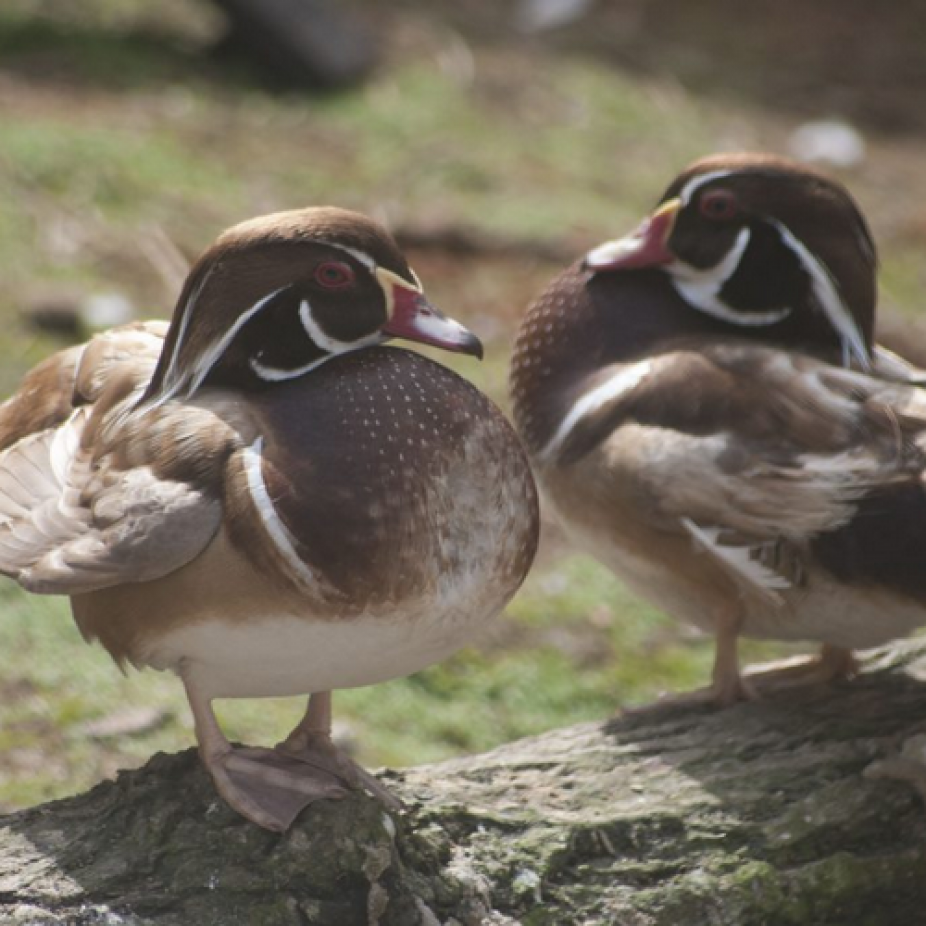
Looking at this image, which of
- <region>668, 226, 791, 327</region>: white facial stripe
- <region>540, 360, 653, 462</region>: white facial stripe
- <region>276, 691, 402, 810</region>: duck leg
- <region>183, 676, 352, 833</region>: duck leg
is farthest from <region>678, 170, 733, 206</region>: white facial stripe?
<region>183, 676, 352, 833</region>: duck leg

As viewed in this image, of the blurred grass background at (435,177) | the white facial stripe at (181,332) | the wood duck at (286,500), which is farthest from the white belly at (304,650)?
the blurred grass background at (435,177)

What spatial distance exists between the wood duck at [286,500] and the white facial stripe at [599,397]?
0.67m

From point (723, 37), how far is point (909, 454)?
5.95 meters

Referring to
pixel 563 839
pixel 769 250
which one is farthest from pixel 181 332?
pixel 769 250

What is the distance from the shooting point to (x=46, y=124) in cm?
656

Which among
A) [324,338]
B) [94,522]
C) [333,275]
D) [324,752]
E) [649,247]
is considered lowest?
[324,752]

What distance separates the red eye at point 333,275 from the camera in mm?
2533

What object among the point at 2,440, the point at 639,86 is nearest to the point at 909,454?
the point at 2,440

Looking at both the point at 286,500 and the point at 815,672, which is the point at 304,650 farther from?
the point at 815,672

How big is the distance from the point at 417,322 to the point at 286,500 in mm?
358

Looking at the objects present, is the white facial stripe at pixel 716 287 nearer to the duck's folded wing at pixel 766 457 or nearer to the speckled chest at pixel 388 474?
the duck's folded wing at pixel 766 457

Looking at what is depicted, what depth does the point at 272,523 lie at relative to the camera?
240 centimetres

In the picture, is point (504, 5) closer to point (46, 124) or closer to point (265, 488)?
point (46, 124)

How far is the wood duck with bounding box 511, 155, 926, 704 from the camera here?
3078mm
